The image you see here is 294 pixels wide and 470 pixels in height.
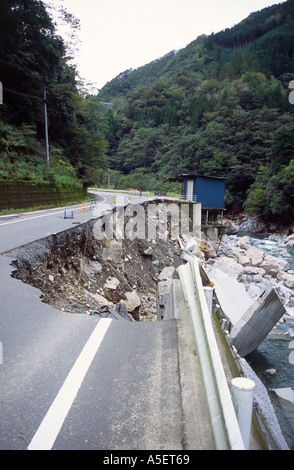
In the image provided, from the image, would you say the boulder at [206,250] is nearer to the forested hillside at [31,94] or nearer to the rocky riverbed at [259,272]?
the rocky riverbed at [259,272]

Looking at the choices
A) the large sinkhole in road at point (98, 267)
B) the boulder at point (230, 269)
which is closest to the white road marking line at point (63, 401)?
the large sinkhole in road at point (98, 267)

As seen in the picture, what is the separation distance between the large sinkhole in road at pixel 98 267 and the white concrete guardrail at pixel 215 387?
2.28 m

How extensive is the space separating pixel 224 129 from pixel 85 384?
6610 centimetres

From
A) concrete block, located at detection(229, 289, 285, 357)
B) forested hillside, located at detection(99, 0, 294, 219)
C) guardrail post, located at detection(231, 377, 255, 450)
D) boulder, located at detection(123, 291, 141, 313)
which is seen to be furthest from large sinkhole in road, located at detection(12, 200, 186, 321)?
forested hillside, located at detection(99, 0, 294, 219)

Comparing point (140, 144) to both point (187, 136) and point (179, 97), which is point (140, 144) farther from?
point (179, 97)

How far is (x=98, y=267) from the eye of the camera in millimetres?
9453

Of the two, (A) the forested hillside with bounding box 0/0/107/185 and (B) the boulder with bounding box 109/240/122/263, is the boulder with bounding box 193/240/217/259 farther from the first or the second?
(A) the forested hillside with bounding box 0/0/107/185

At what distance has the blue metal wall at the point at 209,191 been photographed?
1265 inches

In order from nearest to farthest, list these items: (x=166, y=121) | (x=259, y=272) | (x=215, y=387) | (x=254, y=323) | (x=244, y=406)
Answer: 1. (x=244, y=406)
2. (x=215, y=387)
3. (x=254, y=323)
4. (x=259, y=272)
5. (x=166, y=121)

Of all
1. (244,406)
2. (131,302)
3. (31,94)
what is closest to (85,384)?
(244,406)

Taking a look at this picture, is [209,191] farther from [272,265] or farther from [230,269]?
[230,269]

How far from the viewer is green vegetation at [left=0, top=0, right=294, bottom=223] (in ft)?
66.2

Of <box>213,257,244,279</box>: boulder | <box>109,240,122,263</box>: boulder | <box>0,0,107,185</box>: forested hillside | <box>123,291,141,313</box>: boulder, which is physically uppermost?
<box>0,0,107,185</box>: forested hillside
